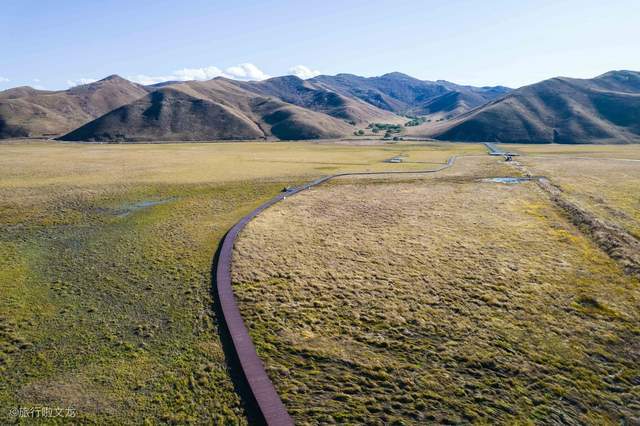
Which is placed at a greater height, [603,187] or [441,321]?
[603,187]

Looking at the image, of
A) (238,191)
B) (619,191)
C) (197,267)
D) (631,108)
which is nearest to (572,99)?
(631,108)

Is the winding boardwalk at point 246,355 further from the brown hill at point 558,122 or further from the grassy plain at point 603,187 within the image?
the brown hill at point 558,122

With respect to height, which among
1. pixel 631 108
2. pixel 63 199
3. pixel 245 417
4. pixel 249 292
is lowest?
pixel 245 417

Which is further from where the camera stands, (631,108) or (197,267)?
(631,108)

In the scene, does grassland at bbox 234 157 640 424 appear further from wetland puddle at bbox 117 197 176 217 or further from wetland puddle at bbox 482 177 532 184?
wetland puddle at bbox 482 177 532 184

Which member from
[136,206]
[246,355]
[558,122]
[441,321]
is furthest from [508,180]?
[558,122]

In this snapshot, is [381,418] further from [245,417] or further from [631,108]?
[631,108]

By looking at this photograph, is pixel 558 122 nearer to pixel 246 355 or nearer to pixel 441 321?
pixel 441 321

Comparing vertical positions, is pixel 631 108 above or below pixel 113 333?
above
